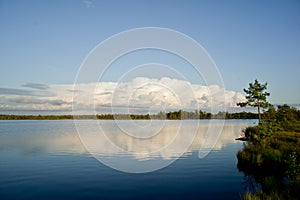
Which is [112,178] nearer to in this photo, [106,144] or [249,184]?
[249,184]

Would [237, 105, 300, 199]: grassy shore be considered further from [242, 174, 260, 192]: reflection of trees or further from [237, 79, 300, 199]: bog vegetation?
[242, 174, 260, 192]: reflection of trees

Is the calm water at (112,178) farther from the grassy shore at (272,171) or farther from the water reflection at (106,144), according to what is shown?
the water reflection at (106,144)

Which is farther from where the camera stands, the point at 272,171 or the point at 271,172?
the point at 272,171

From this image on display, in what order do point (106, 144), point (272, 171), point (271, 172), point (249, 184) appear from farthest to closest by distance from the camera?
point (106, 144) < point (272, 171) < point (271, 172) < point (249, 184)

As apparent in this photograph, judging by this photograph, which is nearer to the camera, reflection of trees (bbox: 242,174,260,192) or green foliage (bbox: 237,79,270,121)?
reflection of trees (bbox: 242,174,260,192)

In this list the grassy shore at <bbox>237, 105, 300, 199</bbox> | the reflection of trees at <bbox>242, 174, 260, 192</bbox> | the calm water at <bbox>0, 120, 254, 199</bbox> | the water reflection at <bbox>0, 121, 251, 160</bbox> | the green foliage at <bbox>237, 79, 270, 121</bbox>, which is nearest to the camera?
the grassy shore at <bbox>237, 105, 300, 199</bbox>

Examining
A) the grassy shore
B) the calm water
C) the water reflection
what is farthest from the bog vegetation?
the water reflection

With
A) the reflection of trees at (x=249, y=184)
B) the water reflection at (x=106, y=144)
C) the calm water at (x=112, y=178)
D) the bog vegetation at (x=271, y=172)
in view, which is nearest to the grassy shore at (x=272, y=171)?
the bog vegetation at (x=271, y=172)

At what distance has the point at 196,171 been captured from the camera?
2403 centimetres

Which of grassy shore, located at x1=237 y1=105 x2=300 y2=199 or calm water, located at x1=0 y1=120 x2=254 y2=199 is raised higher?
grassy shore, located at x1=237 y1=105 x2=300 y2=199

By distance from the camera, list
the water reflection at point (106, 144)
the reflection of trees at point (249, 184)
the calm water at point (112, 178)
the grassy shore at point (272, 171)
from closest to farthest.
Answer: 1. the grassy shore at point (272, 171)
2. the calm water at point (112, 178)
3. the reflection of trees at point (249, 184)
4. the water reflection at point (106, 144)

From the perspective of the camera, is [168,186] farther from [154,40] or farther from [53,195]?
[154,40]

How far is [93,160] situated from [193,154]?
12.1 metres

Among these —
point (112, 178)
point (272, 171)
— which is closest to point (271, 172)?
point (272, 171)
